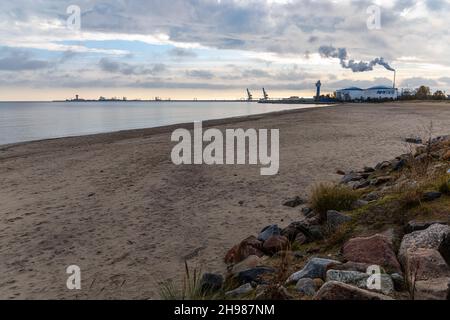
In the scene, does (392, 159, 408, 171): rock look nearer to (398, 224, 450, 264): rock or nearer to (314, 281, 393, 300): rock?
(398, 224, 450, 264): rock

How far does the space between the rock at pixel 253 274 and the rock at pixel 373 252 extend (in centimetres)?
92

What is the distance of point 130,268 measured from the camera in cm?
580

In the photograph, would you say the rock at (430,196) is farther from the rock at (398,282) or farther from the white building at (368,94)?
the white building at (368,94)

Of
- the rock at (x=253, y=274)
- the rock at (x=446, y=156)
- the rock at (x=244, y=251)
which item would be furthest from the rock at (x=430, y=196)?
the rock at (x=446, y=156)

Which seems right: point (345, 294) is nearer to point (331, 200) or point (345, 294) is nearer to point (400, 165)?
point (331, 200)

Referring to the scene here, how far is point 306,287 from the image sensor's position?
13.1 ft

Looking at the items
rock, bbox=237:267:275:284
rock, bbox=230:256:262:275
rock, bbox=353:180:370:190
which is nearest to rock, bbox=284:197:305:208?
rock, bbox=353:180:370:190

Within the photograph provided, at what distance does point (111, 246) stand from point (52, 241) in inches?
43.6

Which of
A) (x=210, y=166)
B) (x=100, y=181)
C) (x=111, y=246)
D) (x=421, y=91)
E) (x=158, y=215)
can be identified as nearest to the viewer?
(x=111, y=246)

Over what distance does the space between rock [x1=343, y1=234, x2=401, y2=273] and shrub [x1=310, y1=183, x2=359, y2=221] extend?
6.32 ft
